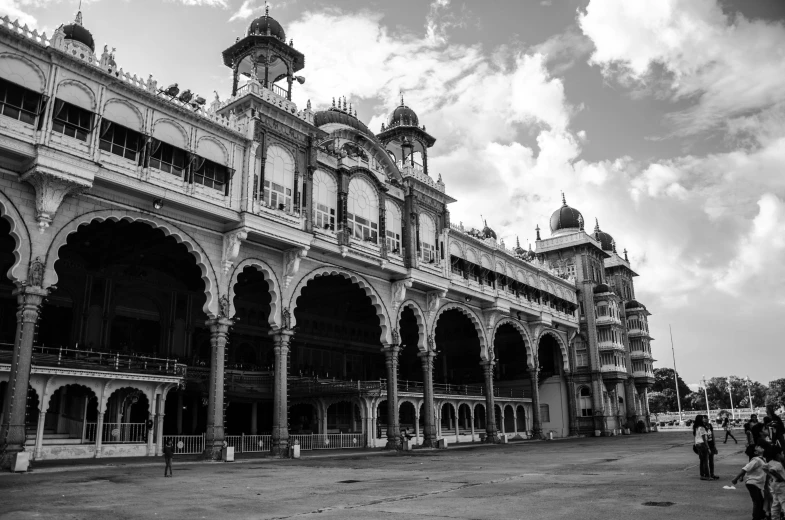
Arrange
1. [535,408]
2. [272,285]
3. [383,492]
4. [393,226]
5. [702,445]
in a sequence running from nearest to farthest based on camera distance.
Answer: [383,492]
[702,445]
[272,285]
[393,226]
[535,408]

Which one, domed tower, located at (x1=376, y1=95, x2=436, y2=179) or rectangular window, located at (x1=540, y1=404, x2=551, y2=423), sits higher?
domed tower, located at (x1=376, y1=95, x2=436, y2=179)

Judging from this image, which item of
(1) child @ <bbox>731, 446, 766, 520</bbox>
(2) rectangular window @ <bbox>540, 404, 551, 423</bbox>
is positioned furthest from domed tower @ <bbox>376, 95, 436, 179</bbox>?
(1) child @ <bbox>731, 446, 766, 520</bbox>

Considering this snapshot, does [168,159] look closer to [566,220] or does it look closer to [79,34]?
[79,34]

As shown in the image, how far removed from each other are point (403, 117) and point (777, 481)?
121 ft

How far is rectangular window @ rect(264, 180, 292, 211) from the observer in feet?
92.4

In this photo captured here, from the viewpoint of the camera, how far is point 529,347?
49.3m

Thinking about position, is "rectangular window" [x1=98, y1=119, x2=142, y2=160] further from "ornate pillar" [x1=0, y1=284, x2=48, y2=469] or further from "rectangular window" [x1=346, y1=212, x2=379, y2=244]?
"rectangular window" [x1=346, y1=212, x2=379, y2=244]

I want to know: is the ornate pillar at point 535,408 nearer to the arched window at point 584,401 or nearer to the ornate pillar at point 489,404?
the ornate pillar at point 489,404

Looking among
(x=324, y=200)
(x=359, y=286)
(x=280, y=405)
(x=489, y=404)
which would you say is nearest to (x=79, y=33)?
(x=324, y=200)

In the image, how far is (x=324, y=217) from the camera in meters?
30.9

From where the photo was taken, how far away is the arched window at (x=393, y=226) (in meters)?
34.9

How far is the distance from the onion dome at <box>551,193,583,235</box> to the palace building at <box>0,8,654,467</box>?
15953mm

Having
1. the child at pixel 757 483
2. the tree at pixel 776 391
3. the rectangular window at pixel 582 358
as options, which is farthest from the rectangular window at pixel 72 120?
the tree at pixel 776 391

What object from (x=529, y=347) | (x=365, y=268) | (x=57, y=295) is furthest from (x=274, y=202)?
(x=529, y=347)
